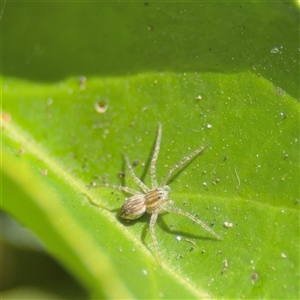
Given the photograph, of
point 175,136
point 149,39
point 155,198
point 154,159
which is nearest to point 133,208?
point 155,198

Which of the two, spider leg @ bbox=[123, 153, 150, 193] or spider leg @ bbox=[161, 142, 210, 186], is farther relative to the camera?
spider leg @ bbox=[123, 153, 150, 193]

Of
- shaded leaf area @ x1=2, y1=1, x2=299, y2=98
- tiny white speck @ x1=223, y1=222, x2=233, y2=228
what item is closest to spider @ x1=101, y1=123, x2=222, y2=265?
tiny white speck @ x1=223, y1=222, x2=233, y2=228

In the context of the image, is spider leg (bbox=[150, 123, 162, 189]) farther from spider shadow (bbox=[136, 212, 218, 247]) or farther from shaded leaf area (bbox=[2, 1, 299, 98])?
shaded leaf area (bbox=[2, 1, 299, 98])

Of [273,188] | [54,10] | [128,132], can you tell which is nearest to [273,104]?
[273,188]

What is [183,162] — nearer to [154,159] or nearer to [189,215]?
[154,159]

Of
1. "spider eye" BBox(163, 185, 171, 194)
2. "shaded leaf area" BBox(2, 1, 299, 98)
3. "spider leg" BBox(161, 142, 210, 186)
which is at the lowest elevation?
"spider eye" BBox(163, 185, 171, 194)

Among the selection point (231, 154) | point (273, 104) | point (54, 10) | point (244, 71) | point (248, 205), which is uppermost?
point (54, 10)

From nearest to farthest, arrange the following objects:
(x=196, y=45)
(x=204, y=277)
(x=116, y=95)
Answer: (x=204, y=277)
(x=196, y=45)
(x=116, y=95)

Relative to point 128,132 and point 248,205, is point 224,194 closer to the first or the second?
point 248,205
